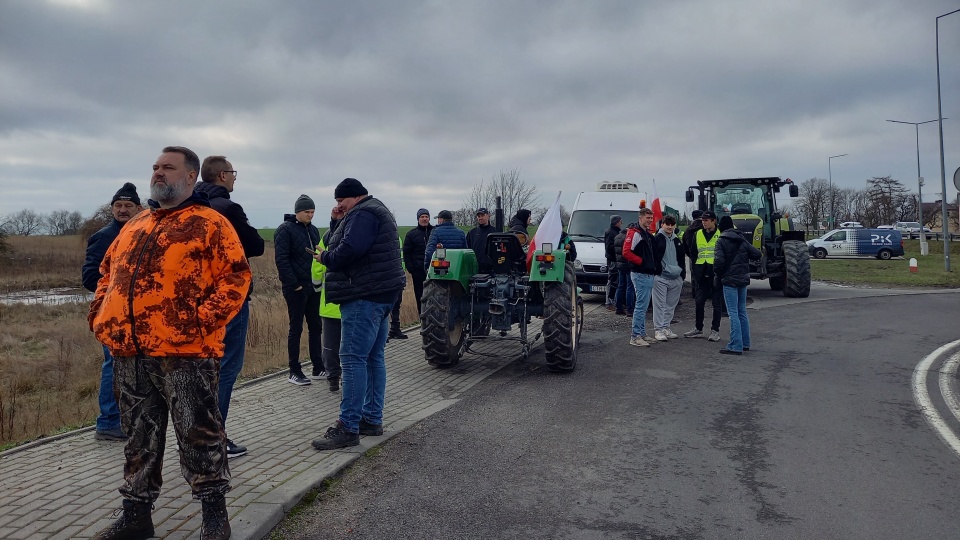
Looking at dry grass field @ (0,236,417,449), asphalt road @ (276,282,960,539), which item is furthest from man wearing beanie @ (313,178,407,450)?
dry grass field @ (0,236,417,449)

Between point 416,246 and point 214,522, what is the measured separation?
7978 millimetres

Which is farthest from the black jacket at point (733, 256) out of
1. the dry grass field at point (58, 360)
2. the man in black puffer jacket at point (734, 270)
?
the dry grass field at point (58, 360)

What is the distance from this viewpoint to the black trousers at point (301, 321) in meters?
7.60

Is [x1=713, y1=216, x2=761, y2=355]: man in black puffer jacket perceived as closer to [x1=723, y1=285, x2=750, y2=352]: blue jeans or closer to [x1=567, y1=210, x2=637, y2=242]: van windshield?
[x1=723, y1=285, x2=750, y2=352]: blue jeans

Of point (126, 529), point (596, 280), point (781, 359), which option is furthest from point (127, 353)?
point (596, 280)

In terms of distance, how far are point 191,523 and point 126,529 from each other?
0.35 metres

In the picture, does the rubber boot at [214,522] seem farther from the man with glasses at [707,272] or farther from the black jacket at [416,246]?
the man with glasses at [707,272]

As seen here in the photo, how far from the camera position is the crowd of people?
353 centimetres

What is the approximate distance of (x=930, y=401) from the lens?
7.18 metres

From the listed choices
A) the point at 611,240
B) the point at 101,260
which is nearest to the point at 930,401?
the point at 611,240

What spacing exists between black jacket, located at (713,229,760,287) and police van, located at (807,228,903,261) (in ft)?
106

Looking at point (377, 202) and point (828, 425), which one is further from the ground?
point (377, 202)

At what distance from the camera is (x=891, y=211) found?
6662 centimetres

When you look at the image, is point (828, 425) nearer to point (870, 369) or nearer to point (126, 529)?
point (870, 369)
